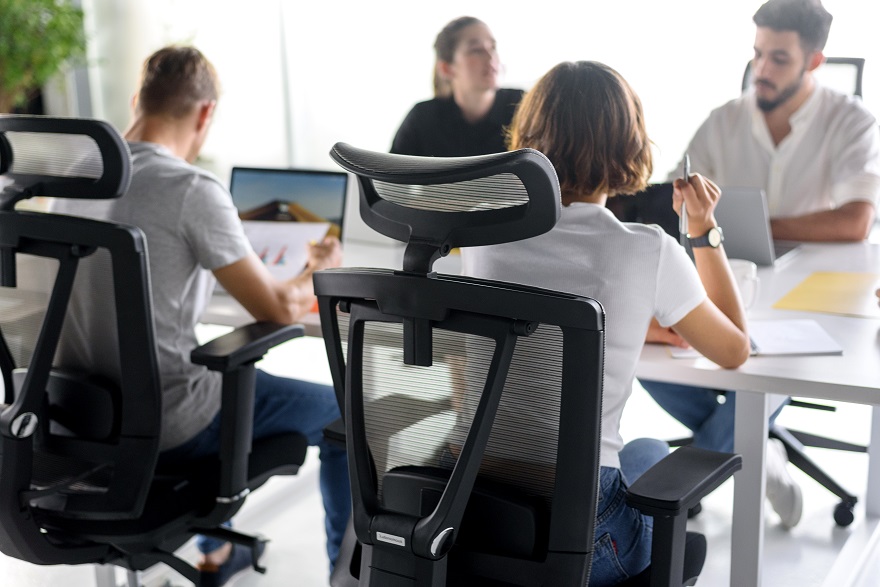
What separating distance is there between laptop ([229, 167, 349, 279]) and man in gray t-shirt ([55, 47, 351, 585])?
0.38m

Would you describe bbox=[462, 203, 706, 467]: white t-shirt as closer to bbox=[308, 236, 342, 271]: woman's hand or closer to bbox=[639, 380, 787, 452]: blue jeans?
bbox=[308, 236, 342, 271]: woman's hand

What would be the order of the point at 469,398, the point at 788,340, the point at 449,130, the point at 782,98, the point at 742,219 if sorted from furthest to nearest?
the point at 449,130 → the point at 782,98 → the point at 742,219 → the point at 788,340 → the point at 469,398

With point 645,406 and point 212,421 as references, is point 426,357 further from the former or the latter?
point 645,406

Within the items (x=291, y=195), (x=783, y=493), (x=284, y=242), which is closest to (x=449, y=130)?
(x=291, y=195)

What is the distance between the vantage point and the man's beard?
2.86 m

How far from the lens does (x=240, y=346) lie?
5.62 feet

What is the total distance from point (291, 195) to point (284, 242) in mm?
177

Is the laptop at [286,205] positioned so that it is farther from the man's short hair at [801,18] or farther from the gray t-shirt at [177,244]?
the man's short hair at [801,18]

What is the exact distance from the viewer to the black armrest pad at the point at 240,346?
5.49ft

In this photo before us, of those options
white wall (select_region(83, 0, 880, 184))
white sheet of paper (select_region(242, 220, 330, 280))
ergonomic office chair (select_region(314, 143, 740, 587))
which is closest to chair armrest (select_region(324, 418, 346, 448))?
ergonomic office chair (select_region(314, 143, 740, 587))

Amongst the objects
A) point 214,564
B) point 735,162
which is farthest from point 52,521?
point 735,162

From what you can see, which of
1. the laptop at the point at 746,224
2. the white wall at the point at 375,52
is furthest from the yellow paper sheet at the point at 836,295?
the white wall at the point at 375,52

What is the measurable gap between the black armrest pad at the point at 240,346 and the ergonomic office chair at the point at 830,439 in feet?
4.28

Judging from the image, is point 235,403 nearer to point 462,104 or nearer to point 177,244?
point 177,244
